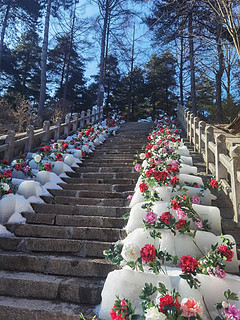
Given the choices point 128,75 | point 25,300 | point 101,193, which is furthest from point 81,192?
point 128,75

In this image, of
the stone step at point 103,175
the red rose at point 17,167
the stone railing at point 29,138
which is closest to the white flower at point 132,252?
the stone step at point 103,175

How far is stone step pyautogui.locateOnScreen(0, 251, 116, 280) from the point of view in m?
2.61

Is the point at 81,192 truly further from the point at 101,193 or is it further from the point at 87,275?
the point at 87,275

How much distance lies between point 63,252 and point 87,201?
4.15 ft

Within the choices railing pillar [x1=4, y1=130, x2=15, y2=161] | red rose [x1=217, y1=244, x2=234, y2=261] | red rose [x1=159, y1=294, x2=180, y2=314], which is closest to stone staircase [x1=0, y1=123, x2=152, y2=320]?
red rose [x1=159, y1=294, x2=180, y2=314]

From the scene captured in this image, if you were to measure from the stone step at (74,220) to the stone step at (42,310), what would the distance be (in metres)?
1.28

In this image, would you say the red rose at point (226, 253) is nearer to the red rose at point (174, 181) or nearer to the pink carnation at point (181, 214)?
the pink carnation at point (181, 214)

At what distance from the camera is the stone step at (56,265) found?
2613mm

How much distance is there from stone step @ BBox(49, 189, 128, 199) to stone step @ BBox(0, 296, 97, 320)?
7.40 ft

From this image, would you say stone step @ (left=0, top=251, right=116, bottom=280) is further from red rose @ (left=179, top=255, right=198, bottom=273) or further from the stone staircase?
red rose @ (left=179, top=255, right=198, bottom=273)

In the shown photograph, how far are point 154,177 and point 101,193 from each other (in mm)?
1421

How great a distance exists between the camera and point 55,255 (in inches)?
115

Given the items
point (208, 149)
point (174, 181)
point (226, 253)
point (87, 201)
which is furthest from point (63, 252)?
point (208, 149)

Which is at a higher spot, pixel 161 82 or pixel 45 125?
pixel 161 82
